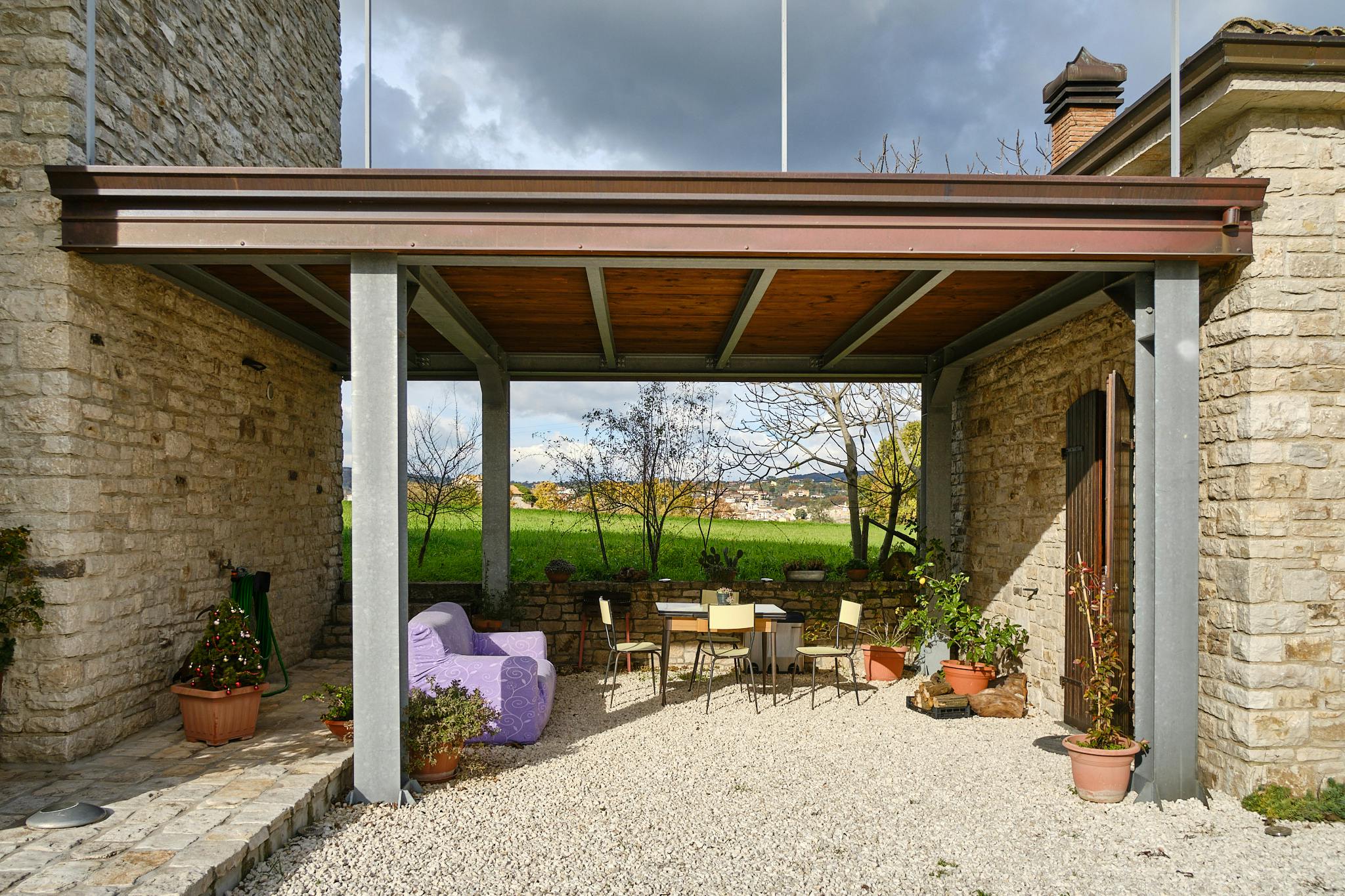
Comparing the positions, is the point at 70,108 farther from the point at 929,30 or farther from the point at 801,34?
the point at 929,30

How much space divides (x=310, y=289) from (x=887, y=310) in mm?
3752

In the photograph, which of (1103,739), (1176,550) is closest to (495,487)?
(1103,739)

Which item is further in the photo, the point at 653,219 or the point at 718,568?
the point at 718,568

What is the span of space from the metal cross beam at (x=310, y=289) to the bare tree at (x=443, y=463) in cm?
560

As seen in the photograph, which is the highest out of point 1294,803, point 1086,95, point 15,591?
point 1086,95

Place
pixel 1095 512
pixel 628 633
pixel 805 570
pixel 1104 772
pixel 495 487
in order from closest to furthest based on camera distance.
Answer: pixel 1104 772 → pixel 1095 512 → pixel 628 633 → pixel 495 487 → pixel 805 570

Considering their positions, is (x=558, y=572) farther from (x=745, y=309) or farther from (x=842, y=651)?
(x=745, y=309)

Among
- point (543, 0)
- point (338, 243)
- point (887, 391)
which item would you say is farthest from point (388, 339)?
point (887, 391)

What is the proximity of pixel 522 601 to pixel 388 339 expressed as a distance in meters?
4.62

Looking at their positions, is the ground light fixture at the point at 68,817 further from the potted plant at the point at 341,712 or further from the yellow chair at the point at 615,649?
the yellow chair at the point at 615,649

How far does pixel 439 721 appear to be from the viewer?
14.1ft

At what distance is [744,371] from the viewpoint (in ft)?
26.5

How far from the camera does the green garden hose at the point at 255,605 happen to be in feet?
18.4

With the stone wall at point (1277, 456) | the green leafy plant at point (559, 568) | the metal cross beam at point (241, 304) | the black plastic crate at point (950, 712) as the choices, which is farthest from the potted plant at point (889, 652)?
the metal cross beam at point (241, 304)
